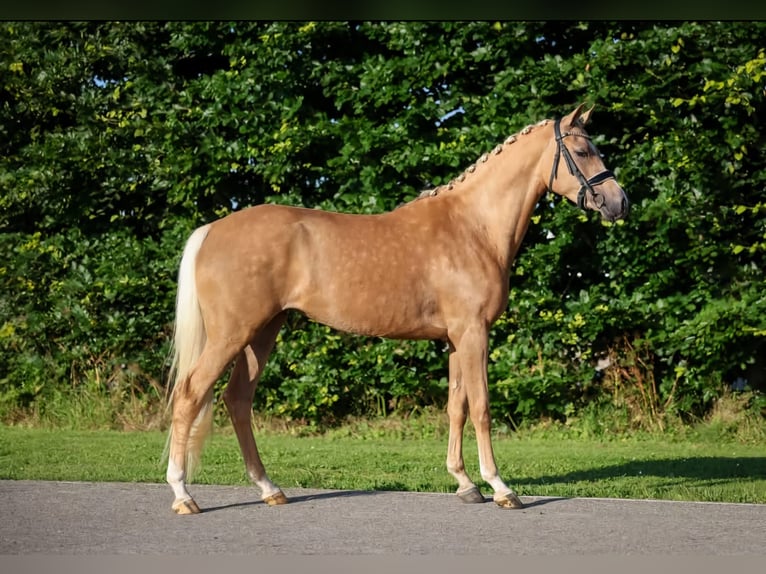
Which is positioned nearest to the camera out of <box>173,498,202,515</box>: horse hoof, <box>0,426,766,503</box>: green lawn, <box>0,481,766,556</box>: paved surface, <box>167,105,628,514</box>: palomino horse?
<box>0,481,766,556</box>: paved surface

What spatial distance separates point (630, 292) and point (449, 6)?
276 inches

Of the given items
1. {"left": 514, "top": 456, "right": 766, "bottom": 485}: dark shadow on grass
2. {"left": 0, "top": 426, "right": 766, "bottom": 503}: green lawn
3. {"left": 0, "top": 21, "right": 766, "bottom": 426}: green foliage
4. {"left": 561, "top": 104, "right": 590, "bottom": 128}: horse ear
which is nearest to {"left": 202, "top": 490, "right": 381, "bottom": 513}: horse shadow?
{"left": 0, "top": 426, "right": 766, "bottom": 503}: green lawn

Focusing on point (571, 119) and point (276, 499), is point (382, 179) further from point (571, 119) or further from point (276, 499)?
point (276, 499)

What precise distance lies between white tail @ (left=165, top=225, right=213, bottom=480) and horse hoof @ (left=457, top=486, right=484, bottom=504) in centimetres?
185

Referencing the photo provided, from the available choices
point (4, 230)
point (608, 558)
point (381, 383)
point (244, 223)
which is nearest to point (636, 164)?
point (381, 383)

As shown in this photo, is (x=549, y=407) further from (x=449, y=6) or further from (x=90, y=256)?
(x=449, y=6)

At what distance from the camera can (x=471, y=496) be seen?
6.68 m

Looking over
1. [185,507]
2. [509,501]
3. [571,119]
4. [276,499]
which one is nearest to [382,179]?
[571,119]

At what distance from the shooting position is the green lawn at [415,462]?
7.44m

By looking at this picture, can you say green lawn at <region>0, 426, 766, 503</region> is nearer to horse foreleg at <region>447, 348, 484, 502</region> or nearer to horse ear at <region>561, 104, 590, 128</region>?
horse foreleg at <region>447, 348, 484, 502</region>

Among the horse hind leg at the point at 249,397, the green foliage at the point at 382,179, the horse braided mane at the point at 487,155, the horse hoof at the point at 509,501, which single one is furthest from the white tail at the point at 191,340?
the green foliage at the point at 382,179

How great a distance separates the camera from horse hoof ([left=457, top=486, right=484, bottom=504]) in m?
6.67

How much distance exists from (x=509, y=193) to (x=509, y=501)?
7.41 feet

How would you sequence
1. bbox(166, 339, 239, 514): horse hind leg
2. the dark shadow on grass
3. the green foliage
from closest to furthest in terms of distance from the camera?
bbox(166, 339, 239, 514): horse hind leg → the dark shadow on grass → the green foliage
